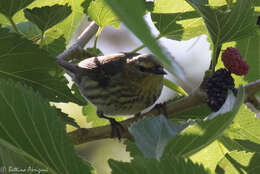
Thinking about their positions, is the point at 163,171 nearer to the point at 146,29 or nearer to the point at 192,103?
the point at 146,29

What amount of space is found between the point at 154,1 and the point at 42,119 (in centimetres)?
101

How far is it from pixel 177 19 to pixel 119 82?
110 centimetres

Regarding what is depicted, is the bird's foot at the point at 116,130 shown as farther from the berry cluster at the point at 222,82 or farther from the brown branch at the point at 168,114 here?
the berry cluster at the point at 222,82

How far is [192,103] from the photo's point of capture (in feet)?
5.75

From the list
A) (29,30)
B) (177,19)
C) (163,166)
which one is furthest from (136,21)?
(29,30)

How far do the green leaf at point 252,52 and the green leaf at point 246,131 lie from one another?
2.20 ft

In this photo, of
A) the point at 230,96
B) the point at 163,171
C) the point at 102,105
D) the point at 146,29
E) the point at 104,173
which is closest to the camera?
the point at 146,29

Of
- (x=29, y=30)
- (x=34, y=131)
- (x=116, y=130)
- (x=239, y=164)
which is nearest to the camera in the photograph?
(x=34, y=131)

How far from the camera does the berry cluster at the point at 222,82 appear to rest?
1.68 metres

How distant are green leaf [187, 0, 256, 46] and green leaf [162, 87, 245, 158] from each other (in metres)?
0.70

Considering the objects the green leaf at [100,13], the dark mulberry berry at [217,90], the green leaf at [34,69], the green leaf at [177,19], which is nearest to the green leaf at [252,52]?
the green leaf at [177,19]

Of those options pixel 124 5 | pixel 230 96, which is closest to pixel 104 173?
pixel 230 96

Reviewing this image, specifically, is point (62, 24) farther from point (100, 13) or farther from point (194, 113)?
point (194, 113)

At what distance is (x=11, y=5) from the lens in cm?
183
